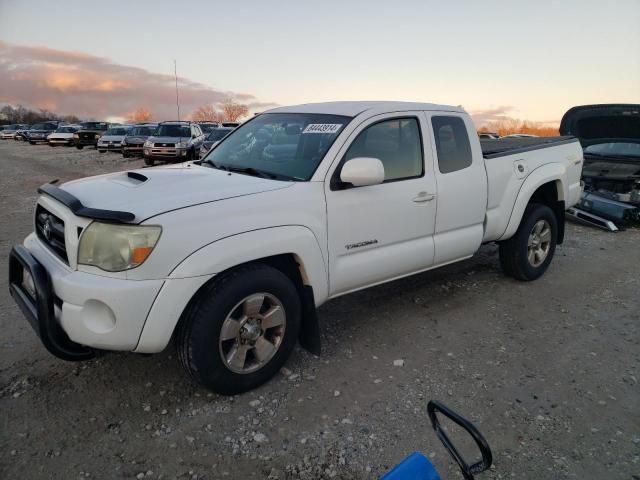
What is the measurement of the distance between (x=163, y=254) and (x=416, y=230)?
1985mm

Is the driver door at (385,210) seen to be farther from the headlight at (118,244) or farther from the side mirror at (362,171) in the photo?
the headlight at (118,244)

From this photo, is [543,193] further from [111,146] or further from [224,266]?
[111,146]

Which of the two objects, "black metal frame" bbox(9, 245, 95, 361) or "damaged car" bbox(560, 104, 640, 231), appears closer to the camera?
Result: "black metal frame" bbox(9, 245, 95, 361)

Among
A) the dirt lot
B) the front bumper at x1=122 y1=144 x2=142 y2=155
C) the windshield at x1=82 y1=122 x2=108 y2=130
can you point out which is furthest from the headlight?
the windshield at x1=82 y1=122 x2=108 y2=130

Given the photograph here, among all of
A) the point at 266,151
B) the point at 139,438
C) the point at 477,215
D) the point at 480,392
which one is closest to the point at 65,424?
the point at 139,438

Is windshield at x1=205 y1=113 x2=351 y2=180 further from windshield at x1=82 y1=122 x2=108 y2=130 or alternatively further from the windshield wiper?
windshield at x1=82 y1=122 x2=108 y2=130

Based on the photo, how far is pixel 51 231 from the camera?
290 cm

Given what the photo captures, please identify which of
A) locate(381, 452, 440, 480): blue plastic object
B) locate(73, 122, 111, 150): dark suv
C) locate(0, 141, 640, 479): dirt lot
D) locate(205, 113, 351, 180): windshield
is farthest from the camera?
locate(73, 122, 111, 150): dark suv

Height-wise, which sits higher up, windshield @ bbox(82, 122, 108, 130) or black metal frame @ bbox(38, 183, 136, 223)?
windshield @ bbox(82, 122, 108, 130)

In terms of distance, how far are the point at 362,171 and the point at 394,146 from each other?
74 cm

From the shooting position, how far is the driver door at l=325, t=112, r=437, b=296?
319 centimetres

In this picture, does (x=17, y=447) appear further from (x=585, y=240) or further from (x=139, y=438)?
(x=585, y=240)

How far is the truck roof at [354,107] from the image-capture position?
351 cm

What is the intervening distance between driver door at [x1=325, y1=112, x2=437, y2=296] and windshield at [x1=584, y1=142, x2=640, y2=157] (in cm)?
639
